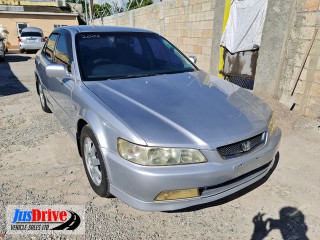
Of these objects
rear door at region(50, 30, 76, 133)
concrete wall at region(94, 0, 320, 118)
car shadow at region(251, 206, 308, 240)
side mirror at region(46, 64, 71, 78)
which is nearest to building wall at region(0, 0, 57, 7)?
concrete wall at region(94, 0, 320, 118)

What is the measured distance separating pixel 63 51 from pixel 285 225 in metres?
3.29

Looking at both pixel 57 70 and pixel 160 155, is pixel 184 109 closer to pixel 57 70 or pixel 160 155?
pixel 160 155

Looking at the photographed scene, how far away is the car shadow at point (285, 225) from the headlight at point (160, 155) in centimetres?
87

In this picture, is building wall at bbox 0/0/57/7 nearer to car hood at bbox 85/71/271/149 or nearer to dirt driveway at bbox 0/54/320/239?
dirt driveway at bbox 0/54/320/239

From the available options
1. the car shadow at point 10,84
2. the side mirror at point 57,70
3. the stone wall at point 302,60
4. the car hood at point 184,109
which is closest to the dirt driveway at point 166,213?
the car hood at point 184,109

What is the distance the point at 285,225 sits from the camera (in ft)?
7.72

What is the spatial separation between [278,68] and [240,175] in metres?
3.82

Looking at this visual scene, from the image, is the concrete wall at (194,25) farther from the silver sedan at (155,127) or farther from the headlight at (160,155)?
the headlight at (160,155)

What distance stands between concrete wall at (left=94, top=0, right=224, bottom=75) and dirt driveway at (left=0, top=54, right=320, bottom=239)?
4.04 metres

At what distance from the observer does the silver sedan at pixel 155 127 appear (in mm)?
2010

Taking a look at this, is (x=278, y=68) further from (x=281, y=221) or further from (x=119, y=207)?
(x=119, y=207)

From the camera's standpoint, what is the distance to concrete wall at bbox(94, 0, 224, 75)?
724 cm

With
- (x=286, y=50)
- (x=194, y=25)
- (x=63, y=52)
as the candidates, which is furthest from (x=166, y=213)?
(x=194, y=25)

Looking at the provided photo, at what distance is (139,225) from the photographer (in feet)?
7.60
